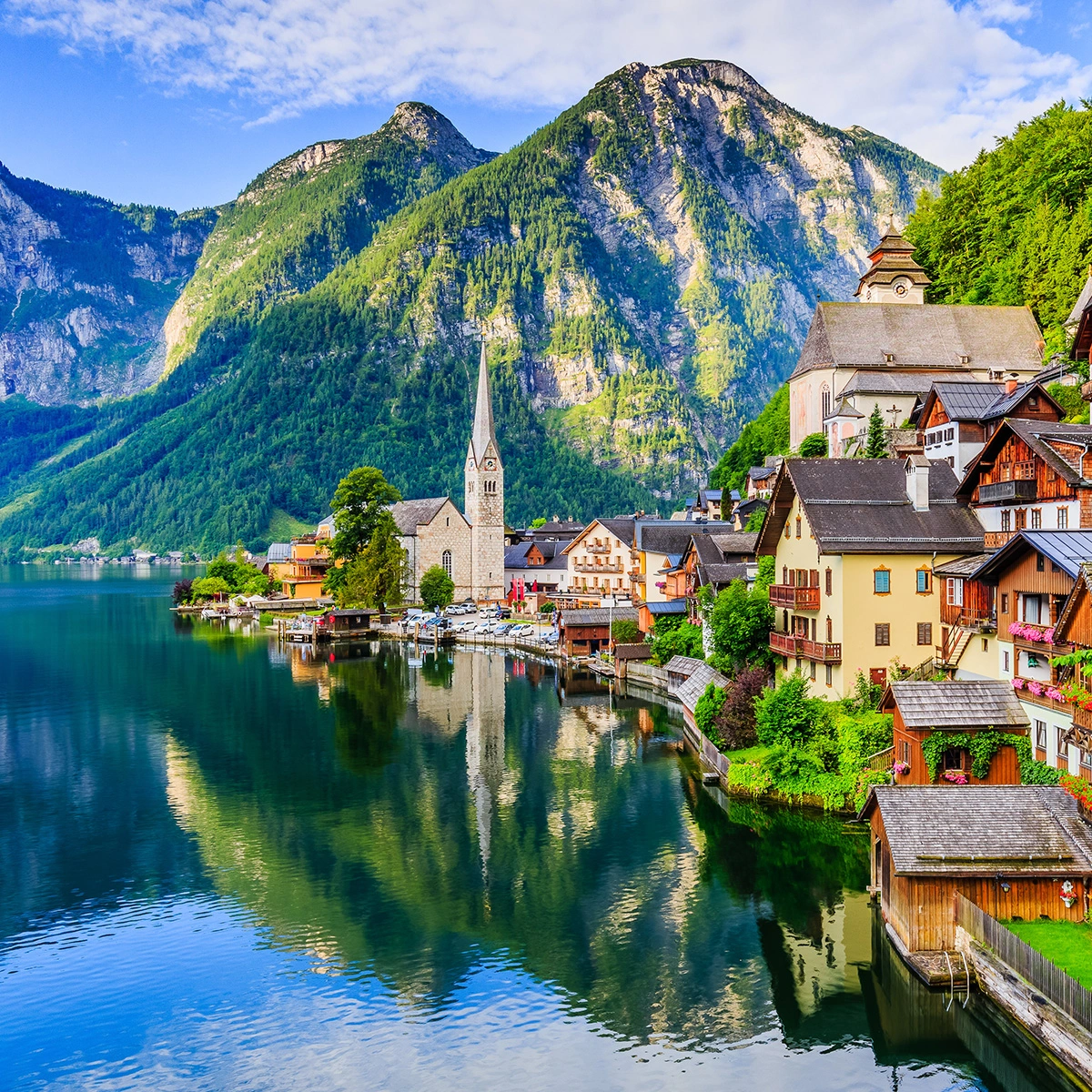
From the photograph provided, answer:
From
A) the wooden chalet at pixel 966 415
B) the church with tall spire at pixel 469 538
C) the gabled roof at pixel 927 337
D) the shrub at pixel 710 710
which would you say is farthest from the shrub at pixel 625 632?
the church with tall spire at pixel 469 538

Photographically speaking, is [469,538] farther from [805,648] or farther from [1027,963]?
[1027,963]

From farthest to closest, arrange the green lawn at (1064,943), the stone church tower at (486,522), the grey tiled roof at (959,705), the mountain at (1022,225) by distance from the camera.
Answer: the stone church tower at (486,522) → the mountain at (1022,225) → the grey tiled roof at (959,705) → the green lawn at (1064,943)

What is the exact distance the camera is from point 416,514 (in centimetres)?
13112

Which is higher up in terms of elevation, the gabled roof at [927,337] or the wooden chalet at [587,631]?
the gabled roof at [927,337]

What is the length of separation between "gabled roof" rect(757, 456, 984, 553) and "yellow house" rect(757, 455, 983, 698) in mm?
36

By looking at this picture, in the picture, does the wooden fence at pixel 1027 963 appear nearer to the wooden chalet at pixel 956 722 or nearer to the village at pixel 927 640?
the village at pixel 927 640

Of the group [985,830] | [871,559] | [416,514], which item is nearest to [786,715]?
→ [871,559]

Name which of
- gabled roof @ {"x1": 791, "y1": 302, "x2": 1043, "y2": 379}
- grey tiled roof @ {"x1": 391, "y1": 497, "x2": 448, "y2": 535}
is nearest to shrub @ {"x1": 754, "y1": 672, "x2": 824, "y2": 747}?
gabled roof @ {"x1": 791, "y1": 302, "x2": 1043, "y2": 379}

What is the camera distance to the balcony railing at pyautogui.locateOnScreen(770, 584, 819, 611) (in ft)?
137

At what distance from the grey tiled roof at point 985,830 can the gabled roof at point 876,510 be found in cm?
1483

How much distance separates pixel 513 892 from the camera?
32844mm

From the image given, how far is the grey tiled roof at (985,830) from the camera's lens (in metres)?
23.9

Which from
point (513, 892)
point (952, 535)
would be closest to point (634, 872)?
point (513, 892)

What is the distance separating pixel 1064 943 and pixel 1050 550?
11679 millimetres
